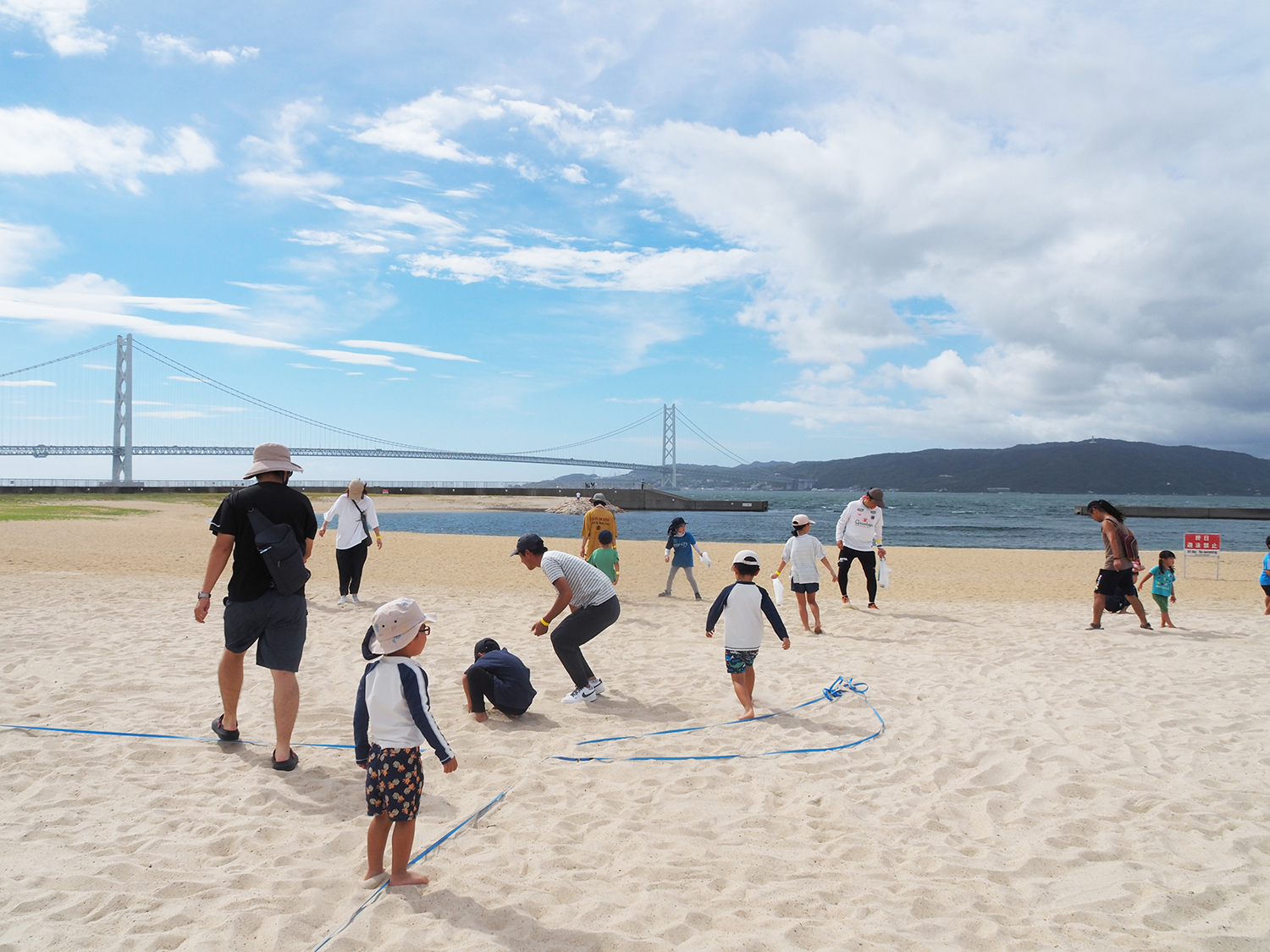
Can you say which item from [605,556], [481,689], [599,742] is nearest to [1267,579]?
[605,556]

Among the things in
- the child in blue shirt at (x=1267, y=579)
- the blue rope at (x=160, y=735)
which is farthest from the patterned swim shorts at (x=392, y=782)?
the child in blue shirt at (x=1267, y=579)

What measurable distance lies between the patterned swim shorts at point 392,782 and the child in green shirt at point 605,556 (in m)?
5.85

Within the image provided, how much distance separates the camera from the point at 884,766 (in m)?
4.26

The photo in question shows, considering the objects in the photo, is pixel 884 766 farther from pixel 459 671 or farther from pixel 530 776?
pixel 459 671

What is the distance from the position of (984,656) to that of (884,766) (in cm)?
334

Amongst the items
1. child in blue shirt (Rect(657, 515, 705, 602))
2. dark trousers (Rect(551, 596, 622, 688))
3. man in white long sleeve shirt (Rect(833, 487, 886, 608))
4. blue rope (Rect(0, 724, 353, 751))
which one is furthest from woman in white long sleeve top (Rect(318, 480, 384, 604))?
man in white long sleeve shirt (Rect(833, 487, 886, 608))

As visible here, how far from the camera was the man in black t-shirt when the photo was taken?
3932 mm

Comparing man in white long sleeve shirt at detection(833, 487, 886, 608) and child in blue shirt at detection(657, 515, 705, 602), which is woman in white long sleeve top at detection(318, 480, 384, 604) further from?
man in white long sleeve shirt at detection(833, 487, 886, 608)

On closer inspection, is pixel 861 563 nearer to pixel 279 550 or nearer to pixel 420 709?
pixel 279 550

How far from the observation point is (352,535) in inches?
364

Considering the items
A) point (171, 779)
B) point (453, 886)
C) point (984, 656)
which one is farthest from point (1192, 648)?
point (171, 779)

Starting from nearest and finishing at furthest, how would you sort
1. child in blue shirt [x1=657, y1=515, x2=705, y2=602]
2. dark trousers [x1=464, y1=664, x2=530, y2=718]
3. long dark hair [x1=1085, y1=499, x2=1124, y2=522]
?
dark trousers [x1=464, y1=664, x2=530, y2=718]
long dark hair [x1=1085, y1=499, x2=1124, y2=522]
child in blue shirt [x1=657, y1=515, x2=705, y2=602]

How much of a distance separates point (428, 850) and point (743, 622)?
8.58 ft

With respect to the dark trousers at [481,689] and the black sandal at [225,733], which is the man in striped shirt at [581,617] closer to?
the dark trousers at [481,689]
